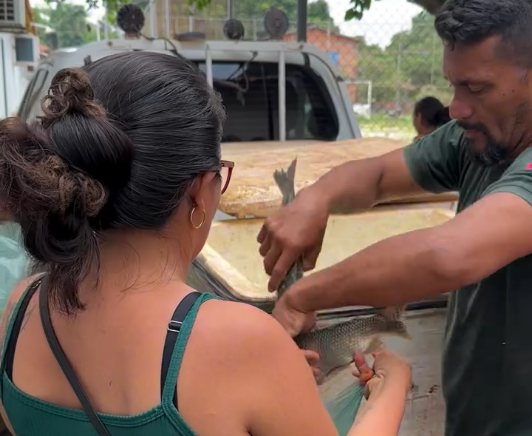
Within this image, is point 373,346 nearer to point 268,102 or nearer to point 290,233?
point 290,233

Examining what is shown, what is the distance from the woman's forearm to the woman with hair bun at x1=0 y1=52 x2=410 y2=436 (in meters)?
0.12

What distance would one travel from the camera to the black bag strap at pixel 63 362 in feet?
2.75

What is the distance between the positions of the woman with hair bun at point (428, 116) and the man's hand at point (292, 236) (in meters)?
2.80

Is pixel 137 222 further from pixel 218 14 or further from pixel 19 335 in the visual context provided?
pixel 218 14

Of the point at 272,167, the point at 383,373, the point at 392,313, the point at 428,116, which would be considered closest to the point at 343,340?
the point at 392,313

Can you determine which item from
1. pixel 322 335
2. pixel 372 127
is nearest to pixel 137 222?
pixel 322 335

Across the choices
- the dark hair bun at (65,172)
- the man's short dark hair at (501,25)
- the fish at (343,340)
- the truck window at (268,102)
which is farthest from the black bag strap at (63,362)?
the truck window at (268,102)

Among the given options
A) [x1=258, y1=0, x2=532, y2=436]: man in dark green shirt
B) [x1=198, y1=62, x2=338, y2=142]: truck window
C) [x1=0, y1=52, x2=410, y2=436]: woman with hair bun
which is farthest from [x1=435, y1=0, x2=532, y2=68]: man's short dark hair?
[x1=198, y1=62, x2=338, y2=142]: truck window

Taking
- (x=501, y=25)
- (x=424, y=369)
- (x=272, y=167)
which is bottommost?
(x=424, y=369)

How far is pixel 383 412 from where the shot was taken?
3.38ft

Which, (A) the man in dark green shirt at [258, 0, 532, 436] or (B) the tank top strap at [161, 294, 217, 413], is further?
(A) the man in dark green shirt at [258, 0, 532, 436]

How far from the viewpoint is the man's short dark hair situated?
1315 millimetres

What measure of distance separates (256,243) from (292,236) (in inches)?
40.2

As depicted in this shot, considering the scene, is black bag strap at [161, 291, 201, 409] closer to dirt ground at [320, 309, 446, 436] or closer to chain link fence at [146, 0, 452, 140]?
dirt ground at [320, 309, 446, 436]
